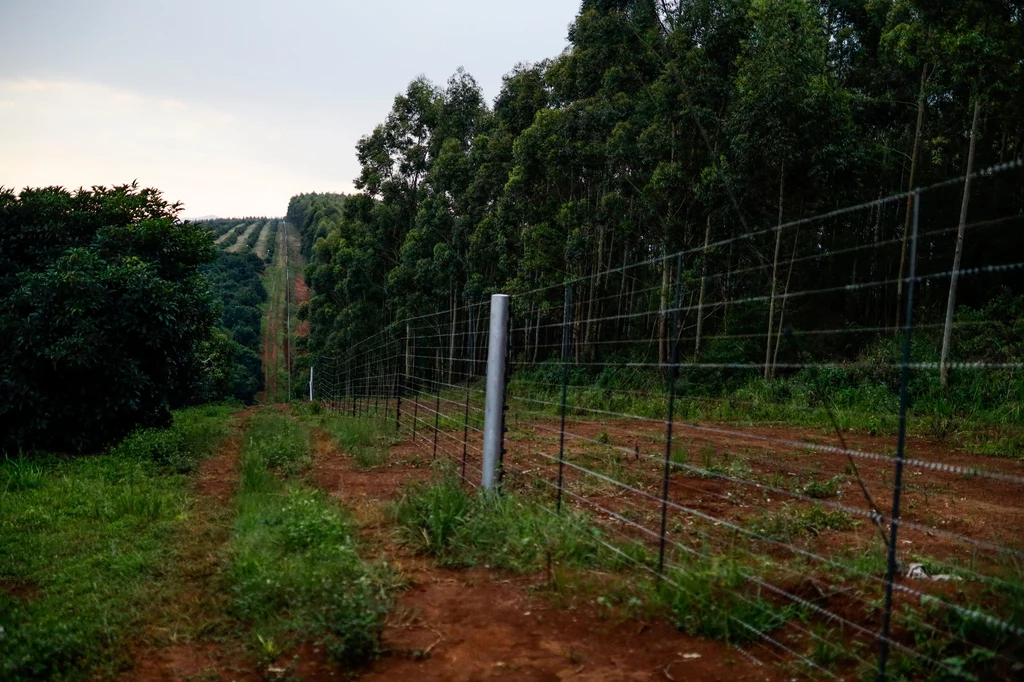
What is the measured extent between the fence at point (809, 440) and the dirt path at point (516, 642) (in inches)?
8.7

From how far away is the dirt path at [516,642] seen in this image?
3.12 meters

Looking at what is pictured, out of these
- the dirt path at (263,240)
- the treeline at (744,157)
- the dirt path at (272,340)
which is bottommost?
the dirt path at (272,340)

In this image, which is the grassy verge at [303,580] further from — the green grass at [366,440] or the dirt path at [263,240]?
the dirt path at [263,240]

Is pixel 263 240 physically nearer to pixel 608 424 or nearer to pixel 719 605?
pixel 608 424

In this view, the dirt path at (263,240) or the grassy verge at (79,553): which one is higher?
the dirt path at (263,240)

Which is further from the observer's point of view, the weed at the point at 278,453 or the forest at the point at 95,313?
the forest at the point at 95,313

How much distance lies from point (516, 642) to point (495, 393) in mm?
2435

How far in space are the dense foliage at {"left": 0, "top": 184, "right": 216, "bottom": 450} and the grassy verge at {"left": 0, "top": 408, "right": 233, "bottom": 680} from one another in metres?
0.88

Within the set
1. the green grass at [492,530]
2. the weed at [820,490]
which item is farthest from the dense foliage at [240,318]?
the weed at [820,490]

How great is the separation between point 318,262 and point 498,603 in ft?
152

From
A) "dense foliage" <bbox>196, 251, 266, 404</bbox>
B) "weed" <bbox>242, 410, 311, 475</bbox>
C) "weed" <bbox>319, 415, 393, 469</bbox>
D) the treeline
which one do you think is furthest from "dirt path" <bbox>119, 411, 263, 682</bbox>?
"dense foliage" <bbox>196, 251, 266, 404</bbox>

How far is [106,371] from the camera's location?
10.1 metres

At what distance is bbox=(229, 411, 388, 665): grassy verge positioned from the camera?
137 inches

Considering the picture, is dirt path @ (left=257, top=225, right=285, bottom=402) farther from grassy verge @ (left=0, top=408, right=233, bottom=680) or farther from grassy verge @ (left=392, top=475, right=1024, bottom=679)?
grassy verge @ (left=392, top=475, right=1024, bottom=679)
